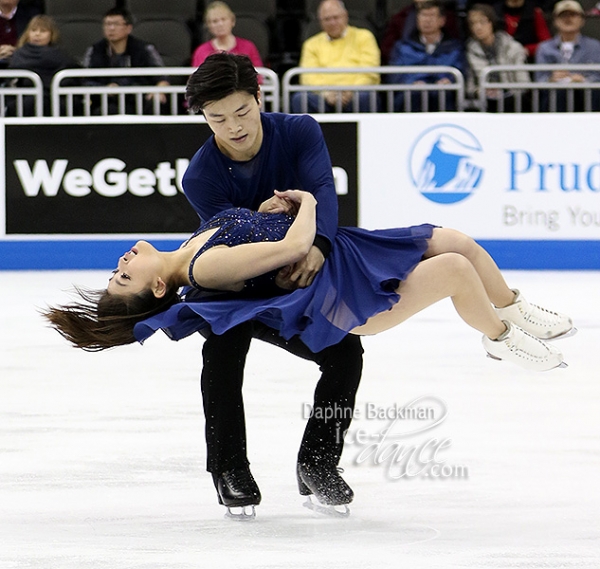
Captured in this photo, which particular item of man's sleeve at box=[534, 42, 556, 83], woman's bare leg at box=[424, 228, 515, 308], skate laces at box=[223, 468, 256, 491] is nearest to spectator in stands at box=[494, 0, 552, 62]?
man's sleeve at box=[534, 42, 556, 83]

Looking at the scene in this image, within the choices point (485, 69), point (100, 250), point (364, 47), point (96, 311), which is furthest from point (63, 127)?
point (96, 311)

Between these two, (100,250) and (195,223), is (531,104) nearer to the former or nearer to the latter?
(195,223)

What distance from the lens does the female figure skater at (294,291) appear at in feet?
8.16

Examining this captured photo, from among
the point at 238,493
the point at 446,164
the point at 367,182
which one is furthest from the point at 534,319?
the point at 367,182

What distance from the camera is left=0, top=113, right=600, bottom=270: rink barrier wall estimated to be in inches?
274

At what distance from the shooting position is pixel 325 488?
262 cm

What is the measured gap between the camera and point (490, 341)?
2.78 metres

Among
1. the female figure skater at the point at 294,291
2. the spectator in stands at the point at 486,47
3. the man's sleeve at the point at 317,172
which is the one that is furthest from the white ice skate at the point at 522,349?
the spectator in stands at the point at 486,47

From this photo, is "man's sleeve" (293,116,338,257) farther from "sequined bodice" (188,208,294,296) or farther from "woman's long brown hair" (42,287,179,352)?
"woman's long brown hair" (42,287,179,352)

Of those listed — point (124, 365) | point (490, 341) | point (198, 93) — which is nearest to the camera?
point (198, 93)

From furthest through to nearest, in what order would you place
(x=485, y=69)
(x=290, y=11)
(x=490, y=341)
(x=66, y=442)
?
(x=290, y=11) < (x=485, y=69) < (x=66, y=442) < (x=490, y=341)

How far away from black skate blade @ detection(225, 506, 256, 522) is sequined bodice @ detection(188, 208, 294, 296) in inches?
18.7

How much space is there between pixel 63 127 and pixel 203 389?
191 inches

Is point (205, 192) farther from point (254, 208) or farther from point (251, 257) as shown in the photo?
point (251, 257)
